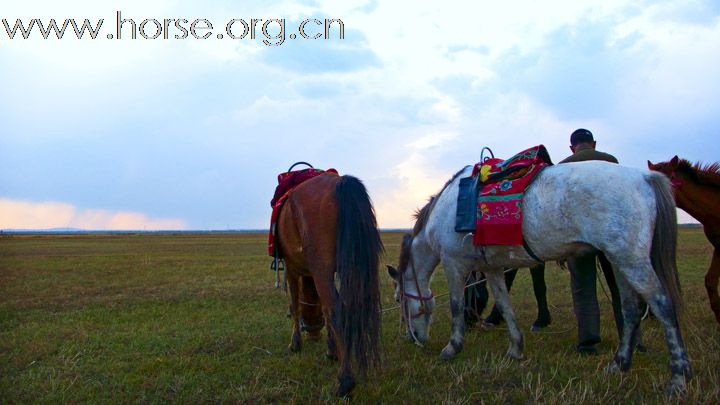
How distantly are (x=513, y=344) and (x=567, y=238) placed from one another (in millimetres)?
1443

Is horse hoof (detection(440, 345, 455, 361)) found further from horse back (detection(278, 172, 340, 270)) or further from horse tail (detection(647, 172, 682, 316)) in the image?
horse tail (detection(647, 172, 682, 316))

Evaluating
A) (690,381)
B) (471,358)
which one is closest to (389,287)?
(471,358)

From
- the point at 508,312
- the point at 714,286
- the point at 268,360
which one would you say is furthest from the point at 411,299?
the point at 714,286

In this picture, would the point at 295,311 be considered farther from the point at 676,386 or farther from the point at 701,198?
the point at 701,198

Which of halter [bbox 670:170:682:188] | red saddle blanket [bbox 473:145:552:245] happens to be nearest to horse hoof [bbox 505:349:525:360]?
red saddle blanket [bbox 473:145:552:245]

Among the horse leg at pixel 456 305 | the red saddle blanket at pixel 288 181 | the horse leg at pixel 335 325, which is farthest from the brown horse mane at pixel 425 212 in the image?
the horse leg at pixel 335 325

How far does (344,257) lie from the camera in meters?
3.88

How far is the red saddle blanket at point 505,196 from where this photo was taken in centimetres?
441

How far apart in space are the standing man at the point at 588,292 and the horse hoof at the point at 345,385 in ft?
9.28

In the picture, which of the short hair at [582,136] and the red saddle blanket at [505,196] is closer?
the red saddle blanket at [505,196]

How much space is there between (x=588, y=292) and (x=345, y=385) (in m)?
3.11

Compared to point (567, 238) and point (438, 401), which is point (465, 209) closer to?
point (567, 238)

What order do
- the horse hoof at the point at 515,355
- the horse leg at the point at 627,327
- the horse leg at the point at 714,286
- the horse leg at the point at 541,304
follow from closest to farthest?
the horse leg at the point at 627,327 < the horse hoof at the point at 515,355 < the horse leg at the point at 714,286 < the horse leg at the point at 541,304

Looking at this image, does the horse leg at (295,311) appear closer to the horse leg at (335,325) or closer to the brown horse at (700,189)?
the horse leg at (335,325)
